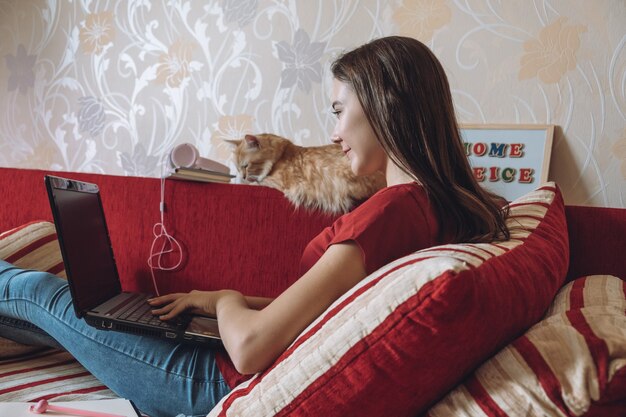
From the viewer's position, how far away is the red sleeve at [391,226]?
0.70 m

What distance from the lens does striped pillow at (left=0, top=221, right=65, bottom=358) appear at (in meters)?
1.44

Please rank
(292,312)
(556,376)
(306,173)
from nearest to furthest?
(556,376)
(292,312)
(306,173)

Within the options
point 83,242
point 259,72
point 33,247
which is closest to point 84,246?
point 83,242

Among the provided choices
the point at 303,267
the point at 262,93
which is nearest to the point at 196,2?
the point at 262,93

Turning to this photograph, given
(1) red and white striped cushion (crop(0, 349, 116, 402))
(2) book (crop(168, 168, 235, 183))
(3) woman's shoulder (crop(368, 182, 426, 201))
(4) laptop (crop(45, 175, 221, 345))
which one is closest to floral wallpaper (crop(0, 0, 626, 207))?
(2) book (crop(168, 168, 235, 183))

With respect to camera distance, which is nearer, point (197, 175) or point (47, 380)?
point (47, 380)

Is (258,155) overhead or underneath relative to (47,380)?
overhead

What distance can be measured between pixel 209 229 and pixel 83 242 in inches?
15.3

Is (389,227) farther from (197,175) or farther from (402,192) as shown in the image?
(197,175)

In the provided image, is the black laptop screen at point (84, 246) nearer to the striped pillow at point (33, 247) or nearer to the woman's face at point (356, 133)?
the striped pillow at point (33, 247)

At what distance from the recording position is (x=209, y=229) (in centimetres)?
148

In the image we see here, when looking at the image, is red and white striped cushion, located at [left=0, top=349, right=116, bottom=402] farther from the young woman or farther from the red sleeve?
the red sleeve

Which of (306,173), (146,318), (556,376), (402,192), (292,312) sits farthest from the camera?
(306,173)

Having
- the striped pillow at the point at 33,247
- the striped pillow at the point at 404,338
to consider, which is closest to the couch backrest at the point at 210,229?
the striped pillow at the point at 33,247
